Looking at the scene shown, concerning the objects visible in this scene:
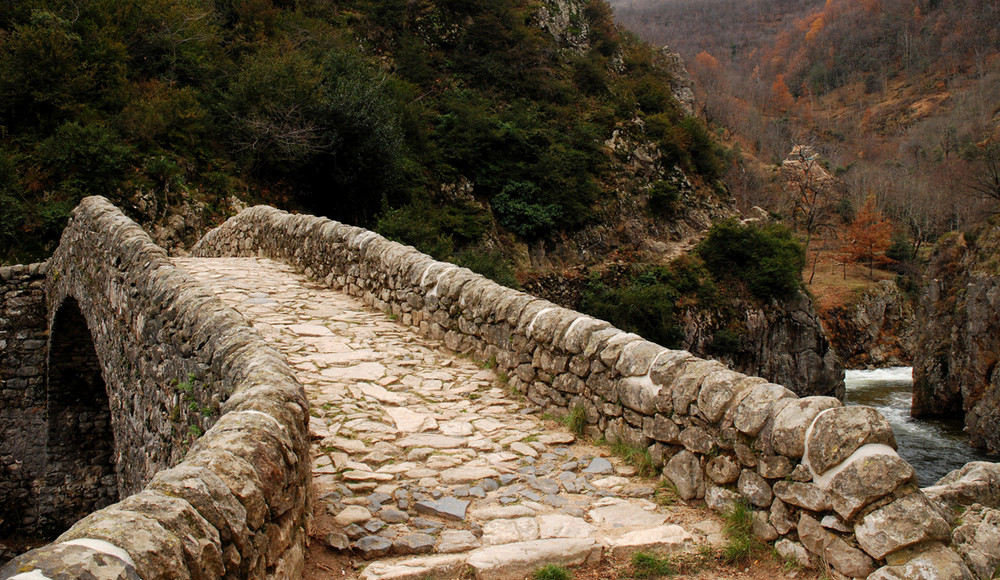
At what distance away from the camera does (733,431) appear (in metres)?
3.22

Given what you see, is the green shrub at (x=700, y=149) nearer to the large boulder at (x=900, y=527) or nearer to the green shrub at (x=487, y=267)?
the green shrub at (x=487, y=267)

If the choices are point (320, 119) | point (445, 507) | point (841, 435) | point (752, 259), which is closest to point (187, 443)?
point (445, 507)

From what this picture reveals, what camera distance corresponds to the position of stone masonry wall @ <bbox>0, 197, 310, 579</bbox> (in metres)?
1.80

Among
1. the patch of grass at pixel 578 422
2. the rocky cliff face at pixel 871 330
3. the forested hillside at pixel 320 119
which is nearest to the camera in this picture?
the patch of grass at pixel 578 422

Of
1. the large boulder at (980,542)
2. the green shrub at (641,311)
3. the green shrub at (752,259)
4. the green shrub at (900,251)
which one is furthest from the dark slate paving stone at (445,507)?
the green shrub at (900,251)

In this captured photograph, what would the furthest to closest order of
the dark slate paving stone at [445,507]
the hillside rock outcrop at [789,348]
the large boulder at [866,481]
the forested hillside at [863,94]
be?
1. the forested hillside at [863,94]
2. the hillside rock outcrop at [789,348]
3. the dark slate paving stone at [445,507]
4. the large boulder at [866,481]

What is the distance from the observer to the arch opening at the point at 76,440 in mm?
11359

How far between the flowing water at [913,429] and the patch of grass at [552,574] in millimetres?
17683

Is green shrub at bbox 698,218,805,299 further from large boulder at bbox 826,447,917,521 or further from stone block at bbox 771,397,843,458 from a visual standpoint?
large boulder at bbox 826,447,917,521

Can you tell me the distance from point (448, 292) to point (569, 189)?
21260 millimetres

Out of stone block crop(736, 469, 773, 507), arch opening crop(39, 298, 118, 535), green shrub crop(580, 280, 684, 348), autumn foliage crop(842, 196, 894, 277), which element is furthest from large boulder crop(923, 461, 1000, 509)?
autumn foliage crop(842, 196, 894, 277)

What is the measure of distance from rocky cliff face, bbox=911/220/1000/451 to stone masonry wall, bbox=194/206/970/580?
23.6 m

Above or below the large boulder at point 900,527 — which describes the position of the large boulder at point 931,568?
below

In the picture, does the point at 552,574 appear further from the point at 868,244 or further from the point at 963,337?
the point at 868,244
